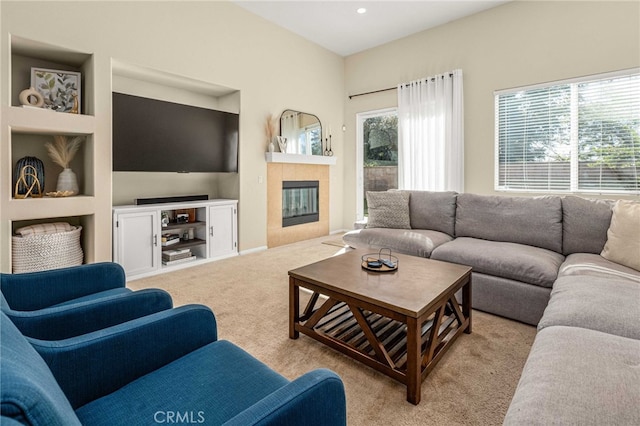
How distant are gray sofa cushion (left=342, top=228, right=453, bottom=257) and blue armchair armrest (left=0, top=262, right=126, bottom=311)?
231 cm

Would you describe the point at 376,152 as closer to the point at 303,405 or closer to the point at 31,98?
the point at 31,98

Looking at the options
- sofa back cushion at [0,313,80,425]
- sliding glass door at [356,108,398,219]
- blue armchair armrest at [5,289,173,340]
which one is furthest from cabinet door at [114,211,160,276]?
sliding glass door at [356,108,398,219]

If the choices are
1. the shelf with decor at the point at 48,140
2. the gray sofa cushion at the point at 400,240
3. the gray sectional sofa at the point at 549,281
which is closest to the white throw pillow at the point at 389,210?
the gray sectional sofa at the point at 549,281

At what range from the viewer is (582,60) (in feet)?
11.6

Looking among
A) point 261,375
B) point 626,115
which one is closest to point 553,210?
point 626,115

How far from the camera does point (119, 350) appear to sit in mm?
1030

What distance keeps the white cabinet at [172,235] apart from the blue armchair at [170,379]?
2.55 m

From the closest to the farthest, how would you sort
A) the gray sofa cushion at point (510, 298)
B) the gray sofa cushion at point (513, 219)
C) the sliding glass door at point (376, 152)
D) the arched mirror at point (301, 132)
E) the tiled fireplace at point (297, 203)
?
the gray sofa cushion at point (510, 298), the gray sofa cushion at point (513, 219), the tiled fireplace at point (297, 203), the arched mirror at point (301, 132), the sliding glass door at point (376, 152)

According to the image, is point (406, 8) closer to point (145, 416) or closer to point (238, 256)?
point (238, 256)

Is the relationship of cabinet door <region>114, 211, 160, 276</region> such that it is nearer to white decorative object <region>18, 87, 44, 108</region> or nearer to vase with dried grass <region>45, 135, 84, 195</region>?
vase with dried grass <region>45, 135, 84, 195</region>

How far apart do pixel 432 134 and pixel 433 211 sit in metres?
1.53

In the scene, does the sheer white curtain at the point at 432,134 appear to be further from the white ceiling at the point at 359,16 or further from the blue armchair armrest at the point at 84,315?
the blue armchair armrest at the point at 84,315

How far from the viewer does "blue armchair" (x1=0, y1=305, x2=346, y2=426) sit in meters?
0.76

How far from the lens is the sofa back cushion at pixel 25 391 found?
0.45 m
